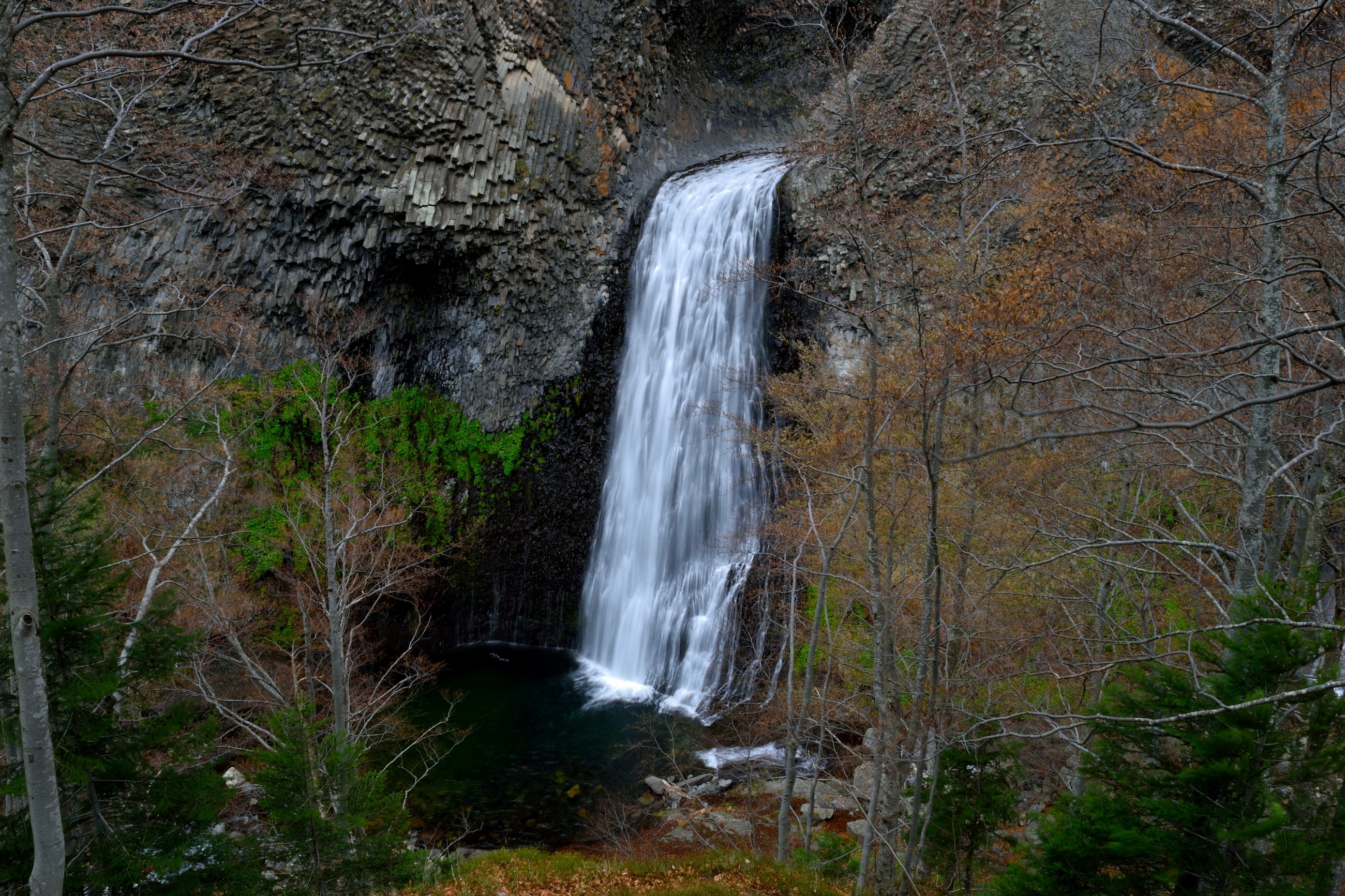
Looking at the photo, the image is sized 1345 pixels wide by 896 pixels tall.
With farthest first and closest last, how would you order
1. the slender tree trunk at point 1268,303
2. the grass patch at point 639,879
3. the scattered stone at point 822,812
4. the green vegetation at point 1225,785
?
the scattered stone at point 822,812 → the grass patch at point 639,879 → the slender tree trunk at point 1268,303 → the green vegetation at point 1225,785

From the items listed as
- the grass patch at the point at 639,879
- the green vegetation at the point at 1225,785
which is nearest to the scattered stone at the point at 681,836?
the grass patch at the point at 639,879

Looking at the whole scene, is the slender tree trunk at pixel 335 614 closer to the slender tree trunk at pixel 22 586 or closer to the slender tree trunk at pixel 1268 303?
the slender tree trunk at pixel 22 586

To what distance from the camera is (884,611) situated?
878cm

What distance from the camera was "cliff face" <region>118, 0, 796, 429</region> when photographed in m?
18.8

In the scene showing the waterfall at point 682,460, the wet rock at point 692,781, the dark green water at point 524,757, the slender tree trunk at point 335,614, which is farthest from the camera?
the waterfall at point 682,460

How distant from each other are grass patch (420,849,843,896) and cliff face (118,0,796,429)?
49.4 ft

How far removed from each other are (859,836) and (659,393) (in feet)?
40.2

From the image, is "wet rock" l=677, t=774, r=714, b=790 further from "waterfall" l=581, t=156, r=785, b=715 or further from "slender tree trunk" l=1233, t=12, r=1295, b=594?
"slender tree trunk" l=1233, t=12, r=1295, b=594

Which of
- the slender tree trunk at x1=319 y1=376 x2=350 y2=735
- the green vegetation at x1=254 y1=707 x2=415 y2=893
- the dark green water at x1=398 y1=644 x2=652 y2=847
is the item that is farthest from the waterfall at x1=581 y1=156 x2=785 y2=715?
the green vegetation at x1=254 y1=707 x2=415 y2=893

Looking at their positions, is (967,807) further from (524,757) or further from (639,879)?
(524,757)

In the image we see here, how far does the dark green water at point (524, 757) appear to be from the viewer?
1344 centimetres

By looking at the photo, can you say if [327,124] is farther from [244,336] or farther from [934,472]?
[934,472]

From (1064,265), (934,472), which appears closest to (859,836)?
(934,472)

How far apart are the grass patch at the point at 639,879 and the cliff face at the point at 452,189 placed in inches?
593
